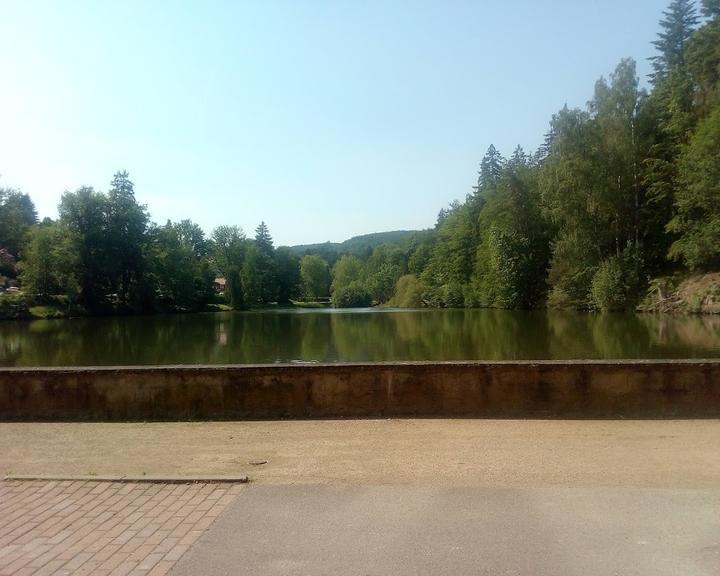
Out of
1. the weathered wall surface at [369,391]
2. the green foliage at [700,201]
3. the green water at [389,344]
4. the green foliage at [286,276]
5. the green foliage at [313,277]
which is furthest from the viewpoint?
the green foliage at [313,277]

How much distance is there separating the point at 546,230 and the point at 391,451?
67.5m

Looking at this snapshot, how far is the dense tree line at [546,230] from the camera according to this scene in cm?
4894

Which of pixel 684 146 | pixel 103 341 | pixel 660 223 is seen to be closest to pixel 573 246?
pixel 660 223

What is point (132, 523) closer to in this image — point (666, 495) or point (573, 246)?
point (666, 495)

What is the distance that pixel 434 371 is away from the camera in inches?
351

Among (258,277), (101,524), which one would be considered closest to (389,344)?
(101,524)

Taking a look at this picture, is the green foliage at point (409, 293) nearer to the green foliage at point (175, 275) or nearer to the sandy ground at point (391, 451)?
the green foliage at point (175, 275)

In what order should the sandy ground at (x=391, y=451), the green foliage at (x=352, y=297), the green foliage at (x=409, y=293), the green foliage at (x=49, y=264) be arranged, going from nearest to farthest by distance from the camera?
the sandy ground at (x=391, y=451), the green foliage at (x=49, y=264), the green foliage at (x=409, y=293), the green foliage at (x=352, y=297)

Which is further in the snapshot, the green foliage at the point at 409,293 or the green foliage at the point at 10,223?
the green foliage at the point at 409,293

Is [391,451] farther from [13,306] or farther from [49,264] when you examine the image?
[49,264]

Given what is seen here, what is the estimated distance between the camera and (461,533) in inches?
169

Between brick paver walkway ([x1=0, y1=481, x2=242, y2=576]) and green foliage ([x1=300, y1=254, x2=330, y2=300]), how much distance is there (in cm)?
13097

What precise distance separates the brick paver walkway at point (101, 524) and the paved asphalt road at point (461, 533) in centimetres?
21

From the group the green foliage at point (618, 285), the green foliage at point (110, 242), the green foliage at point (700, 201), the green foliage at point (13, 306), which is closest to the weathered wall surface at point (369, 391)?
the green foliage at point (700, 201)
